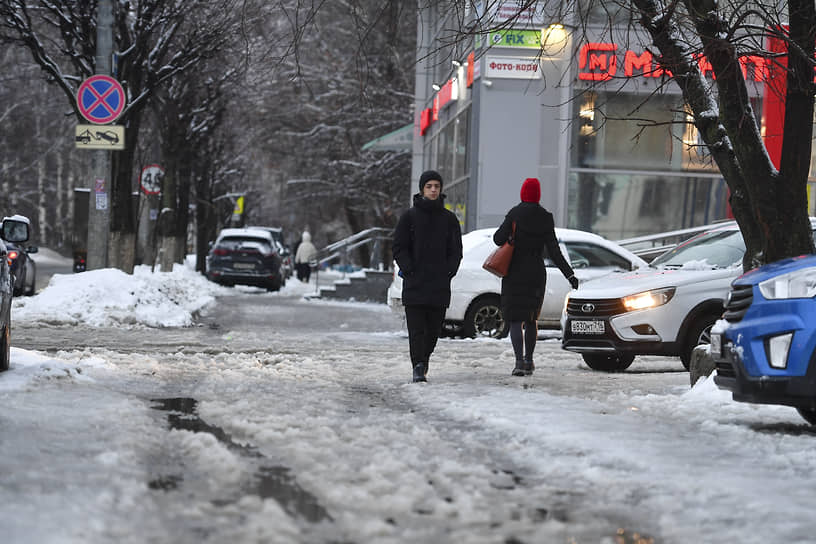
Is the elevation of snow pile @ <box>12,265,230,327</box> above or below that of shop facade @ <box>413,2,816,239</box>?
below

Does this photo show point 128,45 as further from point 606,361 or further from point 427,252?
point 427,252

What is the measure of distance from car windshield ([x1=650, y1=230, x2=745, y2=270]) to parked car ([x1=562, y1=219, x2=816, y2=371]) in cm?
7

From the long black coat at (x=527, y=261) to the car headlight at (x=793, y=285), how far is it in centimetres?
383

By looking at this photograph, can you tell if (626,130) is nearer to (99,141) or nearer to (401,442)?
(99,141)

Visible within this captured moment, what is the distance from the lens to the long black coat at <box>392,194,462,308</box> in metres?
9.91

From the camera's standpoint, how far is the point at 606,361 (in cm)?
1203

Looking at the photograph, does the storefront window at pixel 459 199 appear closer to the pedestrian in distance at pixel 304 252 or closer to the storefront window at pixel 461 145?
the storefront window at pixel 461 145

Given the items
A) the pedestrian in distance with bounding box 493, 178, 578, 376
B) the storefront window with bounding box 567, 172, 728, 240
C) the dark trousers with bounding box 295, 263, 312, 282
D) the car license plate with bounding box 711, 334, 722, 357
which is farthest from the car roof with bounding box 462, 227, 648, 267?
the dark trousers with bounding box 295, 263, 312, 282

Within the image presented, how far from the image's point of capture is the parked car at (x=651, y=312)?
11.2m

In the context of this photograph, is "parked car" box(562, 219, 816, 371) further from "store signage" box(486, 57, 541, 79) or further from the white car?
"store signage" box(486, 57, 541, 79)

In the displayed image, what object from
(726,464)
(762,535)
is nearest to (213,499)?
(762,535)

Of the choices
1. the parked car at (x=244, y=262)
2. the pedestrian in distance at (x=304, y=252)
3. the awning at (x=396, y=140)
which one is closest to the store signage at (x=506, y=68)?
the awning at (x=396, y=140)

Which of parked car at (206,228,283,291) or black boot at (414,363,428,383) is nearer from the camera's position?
black boot at (414,363,428,383)

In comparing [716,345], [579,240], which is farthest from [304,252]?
[716,345]
